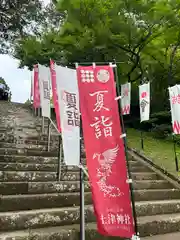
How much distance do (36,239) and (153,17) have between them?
9.35m

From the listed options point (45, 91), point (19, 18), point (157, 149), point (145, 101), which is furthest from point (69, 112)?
point (19, 18)

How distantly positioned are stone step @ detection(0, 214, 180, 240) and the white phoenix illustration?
0.74 meters

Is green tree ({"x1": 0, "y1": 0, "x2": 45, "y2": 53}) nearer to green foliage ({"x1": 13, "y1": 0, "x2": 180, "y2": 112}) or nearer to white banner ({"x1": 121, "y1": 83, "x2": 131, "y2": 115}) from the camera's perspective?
green foliage ({"x1": 13, "y1": 0, "x2": 180, "y2": 112})

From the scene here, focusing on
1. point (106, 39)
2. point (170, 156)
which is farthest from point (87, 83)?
point (106, 39)

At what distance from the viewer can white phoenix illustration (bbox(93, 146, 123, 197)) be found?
2775 mm

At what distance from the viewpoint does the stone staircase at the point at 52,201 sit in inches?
120

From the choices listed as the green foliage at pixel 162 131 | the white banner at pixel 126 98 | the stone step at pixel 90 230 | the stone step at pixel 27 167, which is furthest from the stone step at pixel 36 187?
the green foliage at pixel 162 131

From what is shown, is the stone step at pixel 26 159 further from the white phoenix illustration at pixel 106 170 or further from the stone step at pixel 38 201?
the white phoenix illustration at pixel 106 170

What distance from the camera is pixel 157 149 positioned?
861 cm

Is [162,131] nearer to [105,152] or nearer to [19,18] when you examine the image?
[105,152]

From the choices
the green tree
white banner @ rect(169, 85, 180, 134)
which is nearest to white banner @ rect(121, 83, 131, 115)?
white banner @ rect(169, 85, 180, 134)

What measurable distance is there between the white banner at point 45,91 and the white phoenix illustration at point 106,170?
271cm

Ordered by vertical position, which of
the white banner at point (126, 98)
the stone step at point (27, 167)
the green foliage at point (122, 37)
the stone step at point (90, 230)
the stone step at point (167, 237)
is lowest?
the stone step at point (167, 237)

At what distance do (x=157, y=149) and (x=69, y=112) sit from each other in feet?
20.0
